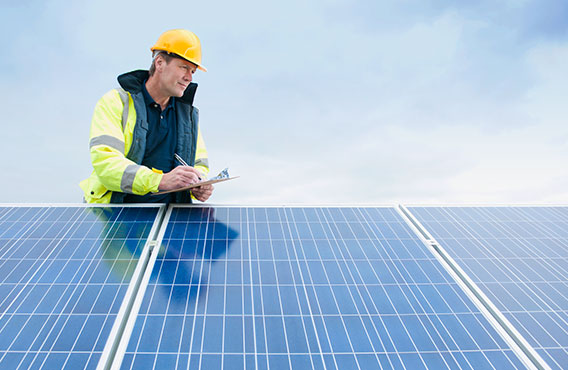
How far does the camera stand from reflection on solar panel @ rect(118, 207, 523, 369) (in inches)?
98.4

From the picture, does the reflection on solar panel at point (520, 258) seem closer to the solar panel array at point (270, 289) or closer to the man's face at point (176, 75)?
the solar panel array at point (270, 289)

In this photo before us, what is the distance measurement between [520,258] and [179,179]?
130 inches

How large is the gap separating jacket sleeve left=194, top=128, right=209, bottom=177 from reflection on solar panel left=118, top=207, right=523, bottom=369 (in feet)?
4.59

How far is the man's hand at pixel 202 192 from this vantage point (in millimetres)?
4406

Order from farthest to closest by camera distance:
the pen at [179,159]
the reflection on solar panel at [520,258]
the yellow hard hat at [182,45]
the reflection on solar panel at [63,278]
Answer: the pen at [179,159] → the yellow hard hat at [182,45] → the reflection on solar panel at [520,258] → the reflection on solar panel at [63,278]

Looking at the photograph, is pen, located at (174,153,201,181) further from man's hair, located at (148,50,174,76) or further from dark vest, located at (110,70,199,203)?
man's hair, located at (148,50,174,76)

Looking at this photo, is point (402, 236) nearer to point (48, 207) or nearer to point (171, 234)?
point (171, 234)

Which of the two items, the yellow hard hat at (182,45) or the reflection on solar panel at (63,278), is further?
the yellow hard hat at (182,45)

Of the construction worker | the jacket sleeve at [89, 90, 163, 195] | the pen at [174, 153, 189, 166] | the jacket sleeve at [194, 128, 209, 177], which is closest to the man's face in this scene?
the construction worker

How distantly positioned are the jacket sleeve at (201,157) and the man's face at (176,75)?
2.88ft

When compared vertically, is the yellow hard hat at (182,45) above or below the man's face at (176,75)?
above

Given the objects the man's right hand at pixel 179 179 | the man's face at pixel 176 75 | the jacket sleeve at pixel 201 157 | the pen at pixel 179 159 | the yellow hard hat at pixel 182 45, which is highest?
the yellow hard hat at pixel 182 45

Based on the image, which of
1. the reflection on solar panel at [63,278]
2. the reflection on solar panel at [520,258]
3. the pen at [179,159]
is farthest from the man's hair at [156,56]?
the reflection on solar panel at [520,258]

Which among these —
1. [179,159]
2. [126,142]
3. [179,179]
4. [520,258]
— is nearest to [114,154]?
[126,142]
